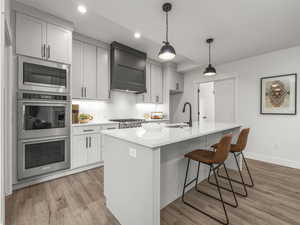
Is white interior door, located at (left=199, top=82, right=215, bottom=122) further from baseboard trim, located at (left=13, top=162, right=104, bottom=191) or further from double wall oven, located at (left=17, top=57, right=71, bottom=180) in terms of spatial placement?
double wall oven, located at (left=17, top=57, right=71, bottom=180)

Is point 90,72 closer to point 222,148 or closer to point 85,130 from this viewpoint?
point 85,130

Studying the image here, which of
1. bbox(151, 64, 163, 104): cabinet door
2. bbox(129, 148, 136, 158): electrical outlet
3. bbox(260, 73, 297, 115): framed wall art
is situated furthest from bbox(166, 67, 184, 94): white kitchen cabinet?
bbox(129, 148, 136, 158): electrical outlet

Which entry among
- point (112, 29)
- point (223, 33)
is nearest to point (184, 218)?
point (223, 33)

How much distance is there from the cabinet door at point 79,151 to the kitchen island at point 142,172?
50.6 inches

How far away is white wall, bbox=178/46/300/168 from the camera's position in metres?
3.10

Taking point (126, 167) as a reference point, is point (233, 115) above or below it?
above

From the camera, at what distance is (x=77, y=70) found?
2.89 metres

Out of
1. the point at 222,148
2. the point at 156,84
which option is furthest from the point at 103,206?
the point at 156,84

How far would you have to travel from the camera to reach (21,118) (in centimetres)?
210

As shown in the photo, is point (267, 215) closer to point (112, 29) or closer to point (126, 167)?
point (126, 167)

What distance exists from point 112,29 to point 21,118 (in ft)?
7.33

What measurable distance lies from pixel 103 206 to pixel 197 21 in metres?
3.06

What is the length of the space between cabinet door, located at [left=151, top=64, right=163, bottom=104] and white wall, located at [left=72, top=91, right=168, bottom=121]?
1.15 ft

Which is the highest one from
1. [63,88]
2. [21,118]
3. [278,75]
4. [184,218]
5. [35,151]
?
[278,75]
